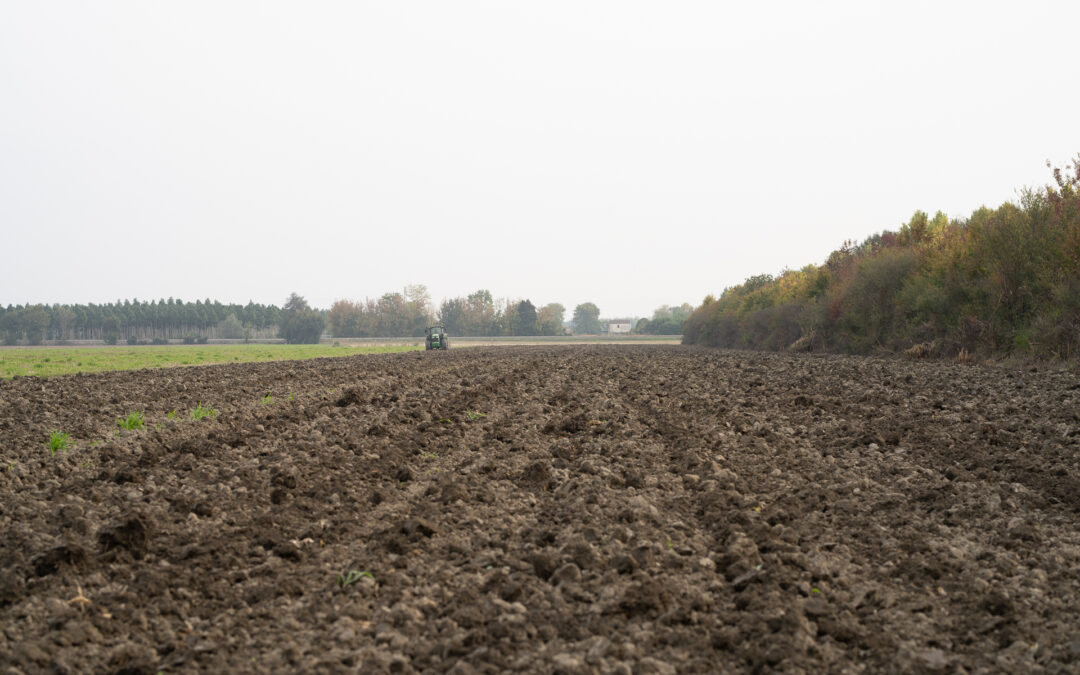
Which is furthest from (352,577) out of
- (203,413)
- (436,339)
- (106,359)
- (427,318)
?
(427,318)

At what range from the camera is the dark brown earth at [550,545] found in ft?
11.7

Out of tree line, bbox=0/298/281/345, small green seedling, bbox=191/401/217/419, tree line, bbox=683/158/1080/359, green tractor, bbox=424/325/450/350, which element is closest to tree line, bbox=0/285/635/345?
tree line, bbox=0/298/281/345

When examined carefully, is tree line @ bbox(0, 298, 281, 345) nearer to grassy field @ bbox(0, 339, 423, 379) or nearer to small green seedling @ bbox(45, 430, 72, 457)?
grassy field @ bbox(0, 339, 423, 379)

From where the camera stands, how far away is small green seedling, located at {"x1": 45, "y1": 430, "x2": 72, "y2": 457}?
8469 mm

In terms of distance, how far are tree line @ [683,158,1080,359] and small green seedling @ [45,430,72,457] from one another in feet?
73.5

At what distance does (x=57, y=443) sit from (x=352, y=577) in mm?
6401

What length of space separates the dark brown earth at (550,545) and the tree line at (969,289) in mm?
11731

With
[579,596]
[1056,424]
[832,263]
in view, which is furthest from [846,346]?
[579,596]

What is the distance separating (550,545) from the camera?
5051 millimetres

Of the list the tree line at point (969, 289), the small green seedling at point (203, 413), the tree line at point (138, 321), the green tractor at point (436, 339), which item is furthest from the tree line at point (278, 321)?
the small green seedling at point (203, 413)

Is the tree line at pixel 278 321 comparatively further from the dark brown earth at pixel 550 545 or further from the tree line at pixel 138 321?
the dark brown earth at pixel 550 545

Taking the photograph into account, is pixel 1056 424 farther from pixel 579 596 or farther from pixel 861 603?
pixel 579 596

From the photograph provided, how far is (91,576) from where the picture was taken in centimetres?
446

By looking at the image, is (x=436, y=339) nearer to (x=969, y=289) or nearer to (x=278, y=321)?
Result: (x=969, y=289)
